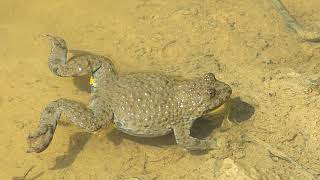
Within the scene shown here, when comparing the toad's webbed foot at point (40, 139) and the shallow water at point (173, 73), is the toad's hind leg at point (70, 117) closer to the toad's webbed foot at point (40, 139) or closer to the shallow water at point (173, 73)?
the toad's webbed foot at point (40, 139)

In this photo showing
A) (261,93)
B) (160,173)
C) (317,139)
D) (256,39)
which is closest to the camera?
(160,173)

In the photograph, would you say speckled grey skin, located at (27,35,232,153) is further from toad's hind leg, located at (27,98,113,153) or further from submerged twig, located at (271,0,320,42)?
submerged twig, located at (271,0,320,42)

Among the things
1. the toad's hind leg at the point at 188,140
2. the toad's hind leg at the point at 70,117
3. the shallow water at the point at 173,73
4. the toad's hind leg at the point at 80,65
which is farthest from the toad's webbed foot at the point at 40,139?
the toad's hind leg at the point at 188,140

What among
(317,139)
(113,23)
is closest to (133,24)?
(113,23)

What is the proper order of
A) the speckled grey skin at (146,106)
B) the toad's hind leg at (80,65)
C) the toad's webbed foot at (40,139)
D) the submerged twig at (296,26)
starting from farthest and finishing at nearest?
the submerged twig at (296,26)
the toad's hind leg at (80,65)
the speckled grey skin at (146,106)
the toad's webbed foot at (40,139)

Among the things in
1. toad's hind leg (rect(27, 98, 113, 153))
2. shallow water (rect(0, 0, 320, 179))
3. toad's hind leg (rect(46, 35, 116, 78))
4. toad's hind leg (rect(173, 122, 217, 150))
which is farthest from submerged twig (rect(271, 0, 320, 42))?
toad's hind leg (rect(27, 98, 113, 153))

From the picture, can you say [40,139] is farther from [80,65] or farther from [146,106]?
[146,106]

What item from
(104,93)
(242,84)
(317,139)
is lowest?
(317,139)

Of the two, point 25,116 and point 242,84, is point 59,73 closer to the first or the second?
point 25,116

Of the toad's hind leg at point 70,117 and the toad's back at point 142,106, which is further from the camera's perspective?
the toad's back at point 142,106
